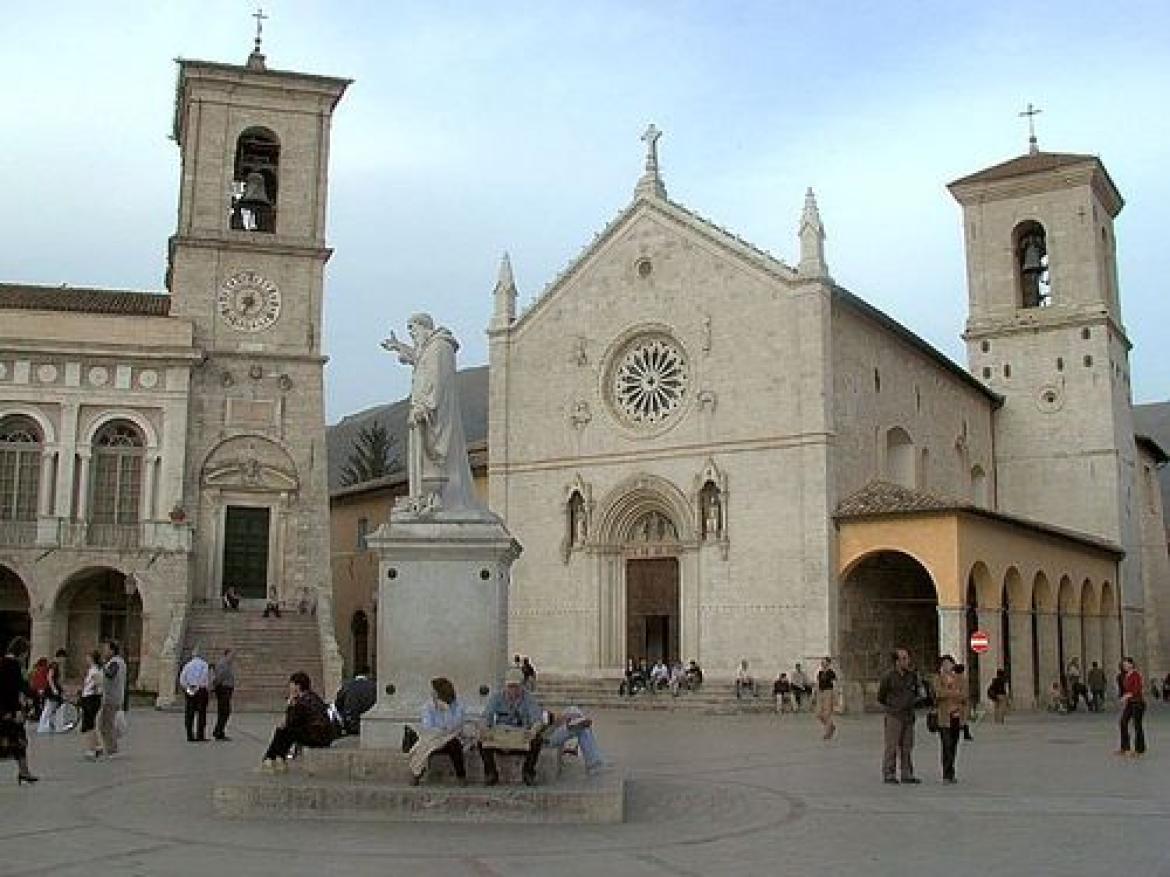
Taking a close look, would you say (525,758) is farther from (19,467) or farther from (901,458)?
(901,458)

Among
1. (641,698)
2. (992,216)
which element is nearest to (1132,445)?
(992,216)

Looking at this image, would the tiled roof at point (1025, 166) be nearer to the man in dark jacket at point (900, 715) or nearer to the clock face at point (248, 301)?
the clock face at point (248, 301)

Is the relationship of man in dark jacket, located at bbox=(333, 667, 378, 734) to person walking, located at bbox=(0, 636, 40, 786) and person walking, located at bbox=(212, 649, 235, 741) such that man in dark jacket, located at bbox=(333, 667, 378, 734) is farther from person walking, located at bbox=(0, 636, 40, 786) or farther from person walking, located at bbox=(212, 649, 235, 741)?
person walking, located at bbox=(212, 649, 235, 741)

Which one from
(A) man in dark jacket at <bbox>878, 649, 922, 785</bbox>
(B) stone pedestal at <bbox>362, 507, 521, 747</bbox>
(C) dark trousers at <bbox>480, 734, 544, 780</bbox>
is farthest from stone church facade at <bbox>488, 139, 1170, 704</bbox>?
(C) dark trousers at <bbox>480, 734, 544, 780</bbox>

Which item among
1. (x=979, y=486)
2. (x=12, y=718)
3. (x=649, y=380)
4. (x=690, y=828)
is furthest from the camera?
(x=979, y=486)

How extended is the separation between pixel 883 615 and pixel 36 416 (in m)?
22.1

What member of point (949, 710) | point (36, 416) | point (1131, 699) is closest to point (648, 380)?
point (36, 416)

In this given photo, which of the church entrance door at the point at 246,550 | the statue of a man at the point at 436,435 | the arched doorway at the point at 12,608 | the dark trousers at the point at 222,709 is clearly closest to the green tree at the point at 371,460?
the church entrance door at the point at 246,550

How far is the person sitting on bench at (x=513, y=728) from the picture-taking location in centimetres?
1063

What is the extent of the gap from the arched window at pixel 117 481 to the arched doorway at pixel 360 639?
1253 cm

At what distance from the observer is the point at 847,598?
105 feet

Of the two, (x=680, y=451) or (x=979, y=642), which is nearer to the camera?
(x=979, y=642)

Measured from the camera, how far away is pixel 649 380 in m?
35.8

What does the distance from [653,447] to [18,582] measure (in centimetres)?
1656
